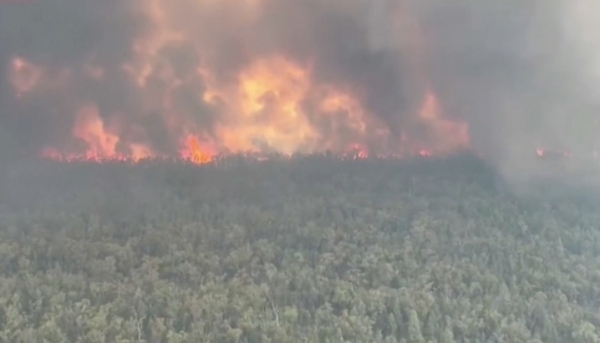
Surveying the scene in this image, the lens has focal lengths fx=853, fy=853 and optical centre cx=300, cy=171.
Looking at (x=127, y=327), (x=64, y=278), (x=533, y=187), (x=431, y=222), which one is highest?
(x=533, y=187)

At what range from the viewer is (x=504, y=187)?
2823cm

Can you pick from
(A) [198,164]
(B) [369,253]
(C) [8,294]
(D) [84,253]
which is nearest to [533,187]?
(B) [369,253]

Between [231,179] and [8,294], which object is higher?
[231,179]

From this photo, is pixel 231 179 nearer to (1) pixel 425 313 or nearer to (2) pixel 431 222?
(2) pixel 431 222

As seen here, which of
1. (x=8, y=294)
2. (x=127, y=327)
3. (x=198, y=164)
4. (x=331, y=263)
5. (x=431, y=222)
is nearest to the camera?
(x=127, y=327)

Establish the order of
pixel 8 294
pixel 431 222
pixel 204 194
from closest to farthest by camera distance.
A: pixel 8 294
pixel 431 222
pixel 204 194

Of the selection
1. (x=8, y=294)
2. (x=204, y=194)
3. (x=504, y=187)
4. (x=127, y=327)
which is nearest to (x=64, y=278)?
(x=8, y=294)

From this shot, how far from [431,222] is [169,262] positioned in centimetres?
757

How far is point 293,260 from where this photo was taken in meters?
20.6

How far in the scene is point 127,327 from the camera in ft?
54.2

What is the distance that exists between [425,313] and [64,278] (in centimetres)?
814

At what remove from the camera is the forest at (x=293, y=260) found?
16.8 metres

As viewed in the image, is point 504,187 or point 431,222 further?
point 504,187

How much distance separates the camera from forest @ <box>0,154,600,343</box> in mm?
16750
